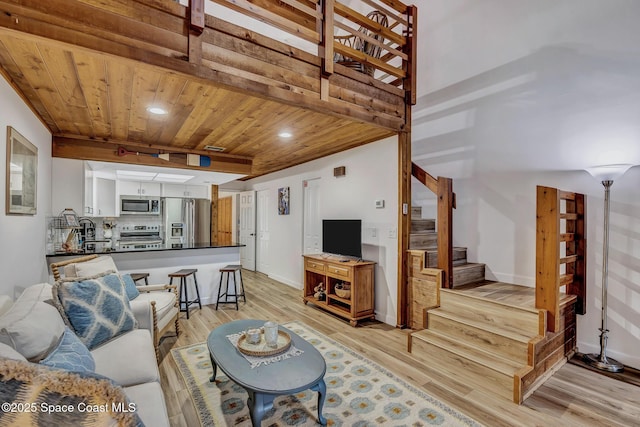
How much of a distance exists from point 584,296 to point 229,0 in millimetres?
4168

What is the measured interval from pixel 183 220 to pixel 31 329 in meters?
5.53

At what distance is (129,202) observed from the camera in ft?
19.5

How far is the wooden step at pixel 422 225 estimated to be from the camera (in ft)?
13.6

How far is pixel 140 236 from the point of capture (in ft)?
20.5

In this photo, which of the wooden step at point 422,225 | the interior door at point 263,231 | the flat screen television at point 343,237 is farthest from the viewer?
the interior door at point 263,231

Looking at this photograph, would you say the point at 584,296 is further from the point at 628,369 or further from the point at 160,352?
the point at 160,352

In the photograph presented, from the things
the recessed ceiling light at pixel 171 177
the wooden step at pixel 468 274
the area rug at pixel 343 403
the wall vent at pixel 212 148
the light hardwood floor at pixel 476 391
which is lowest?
the light hardwood floor at pixel 476 391

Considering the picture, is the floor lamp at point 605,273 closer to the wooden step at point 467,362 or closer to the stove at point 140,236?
the wooden step at point 467,362

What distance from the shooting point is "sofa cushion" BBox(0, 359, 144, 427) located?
651mm

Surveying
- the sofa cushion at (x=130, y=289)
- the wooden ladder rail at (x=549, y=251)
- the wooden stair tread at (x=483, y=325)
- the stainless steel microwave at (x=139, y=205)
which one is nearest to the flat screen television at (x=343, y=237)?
the wooden stair tread at (x=483, y=325)

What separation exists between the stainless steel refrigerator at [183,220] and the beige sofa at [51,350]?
449cm

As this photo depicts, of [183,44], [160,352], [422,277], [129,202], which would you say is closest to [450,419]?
[422,277]

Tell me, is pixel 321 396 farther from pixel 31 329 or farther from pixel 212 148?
pixel 212 148

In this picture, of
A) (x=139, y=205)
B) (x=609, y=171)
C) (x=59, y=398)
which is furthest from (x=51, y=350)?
(x=139, y=205)
